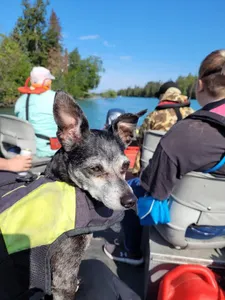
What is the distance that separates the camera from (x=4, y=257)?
1.36 meters

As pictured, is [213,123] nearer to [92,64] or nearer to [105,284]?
[105,284]

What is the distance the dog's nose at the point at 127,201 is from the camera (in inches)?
73.3

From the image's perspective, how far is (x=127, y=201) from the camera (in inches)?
73.6

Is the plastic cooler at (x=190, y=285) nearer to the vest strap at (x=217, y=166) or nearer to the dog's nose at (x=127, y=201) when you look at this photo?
the dog's nose at (x=127, y=201)

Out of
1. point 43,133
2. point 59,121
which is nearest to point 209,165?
point 59,121

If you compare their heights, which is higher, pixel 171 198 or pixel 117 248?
pixel 171 198

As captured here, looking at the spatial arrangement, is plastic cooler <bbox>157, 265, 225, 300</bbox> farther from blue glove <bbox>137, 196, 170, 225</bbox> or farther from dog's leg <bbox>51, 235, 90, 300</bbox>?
dog's leg <bbox>51, 235, 90, 300</bbox>

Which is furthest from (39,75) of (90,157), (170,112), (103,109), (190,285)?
(103,109)

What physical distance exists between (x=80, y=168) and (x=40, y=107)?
2.66 m

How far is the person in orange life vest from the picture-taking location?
422 centimetres

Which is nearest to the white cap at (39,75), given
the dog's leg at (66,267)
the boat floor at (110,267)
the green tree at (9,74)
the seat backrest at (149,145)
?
the seat backrest at (149,145)

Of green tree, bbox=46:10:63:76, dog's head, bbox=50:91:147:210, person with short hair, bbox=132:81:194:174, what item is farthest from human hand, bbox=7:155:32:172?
green tree, bbox=46:10:63:76

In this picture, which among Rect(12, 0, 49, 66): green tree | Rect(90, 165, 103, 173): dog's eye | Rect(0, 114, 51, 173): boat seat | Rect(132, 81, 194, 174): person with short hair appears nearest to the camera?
Rect(90, 165, 103, 173): dog's eye

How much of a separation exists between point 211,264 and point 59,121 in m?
1.83
